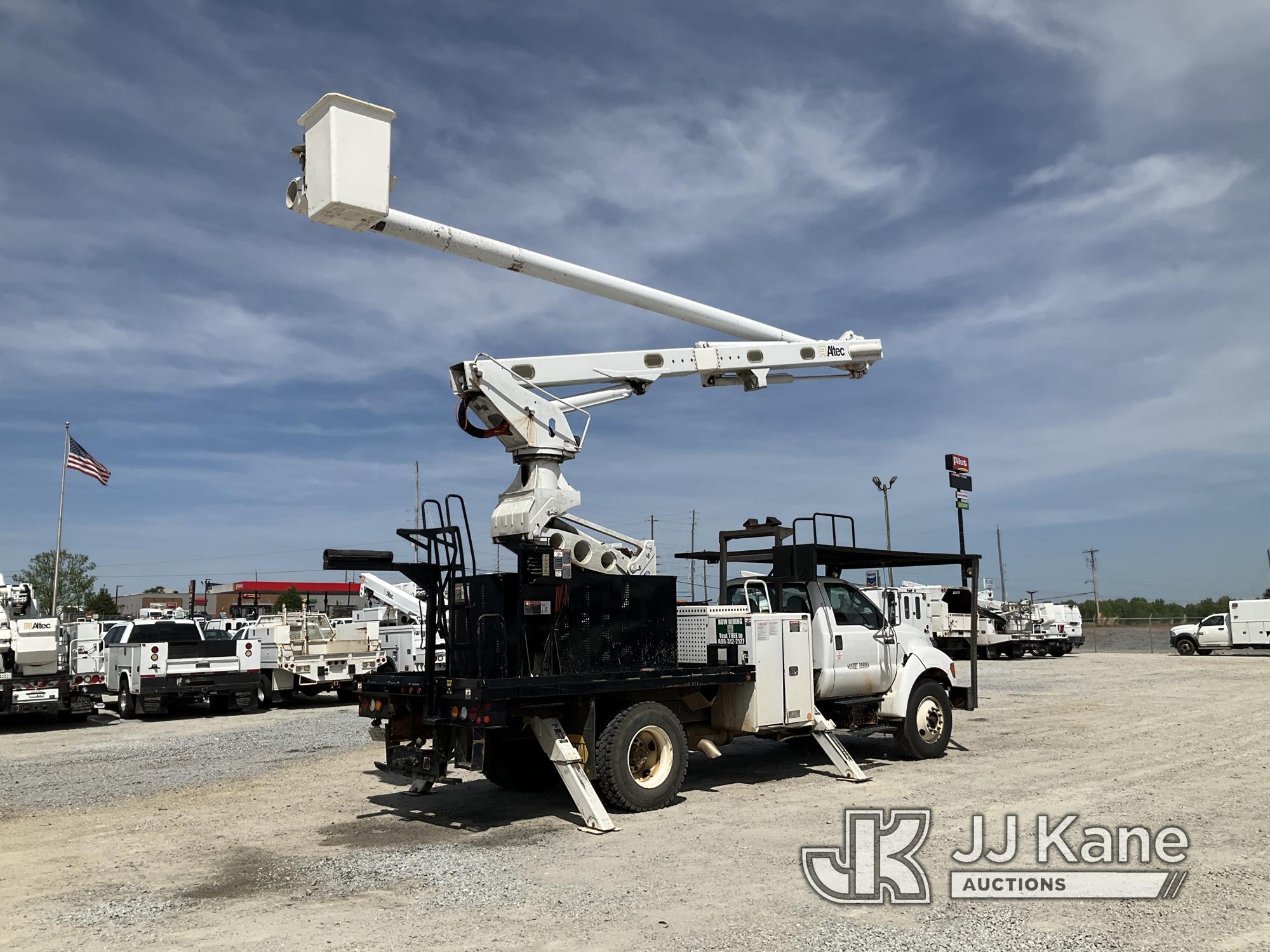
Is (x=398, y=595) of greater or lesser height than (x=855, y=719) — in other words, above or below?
above

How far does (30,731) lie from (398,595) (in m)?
11.0

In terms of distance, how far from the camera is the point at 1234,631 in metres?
38.6

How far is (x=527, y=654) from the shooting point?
9.29 meters

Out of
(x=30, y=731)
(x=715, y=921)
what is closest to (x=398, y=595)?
(x=30, y=731)

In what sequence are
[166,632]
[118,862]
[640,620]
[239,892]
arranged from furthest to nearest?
1. [166,632]
2. [640,620]
3. [118,862]
4. [239,892]

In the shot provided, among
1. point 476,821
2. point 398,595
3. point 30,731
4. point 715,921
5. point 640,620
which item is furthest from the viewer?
point 398,595

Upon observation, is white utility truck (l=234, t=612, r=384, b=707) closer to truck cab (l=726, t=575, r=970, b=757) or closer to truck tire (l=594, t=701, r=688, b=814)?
truck cab (l=726, t=575, r=970, b=757)

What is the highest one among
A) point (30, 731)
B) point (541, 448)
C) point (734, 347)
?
point (734, 347)

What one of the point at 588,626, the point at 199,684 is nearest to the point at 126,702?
the point at 199,684

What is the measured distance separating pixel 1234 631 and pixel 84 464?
139 ft

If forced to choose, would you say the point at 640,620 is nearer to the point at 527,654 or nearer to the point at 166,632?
the point at 527,654

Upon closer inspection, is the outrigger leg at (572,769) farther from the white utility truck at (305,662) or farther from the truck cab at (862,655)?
the white utility truck at (305,662)

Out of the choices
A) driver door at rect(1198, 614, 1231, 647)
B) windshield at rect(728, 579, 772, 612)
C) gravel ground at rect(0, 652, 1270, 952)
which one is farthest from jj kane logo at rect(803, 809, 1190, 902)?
driver door at rect(1198, 614, 1231, 647)

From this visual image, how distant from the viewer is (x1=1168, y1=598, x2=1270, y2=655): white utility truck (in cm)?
3803
